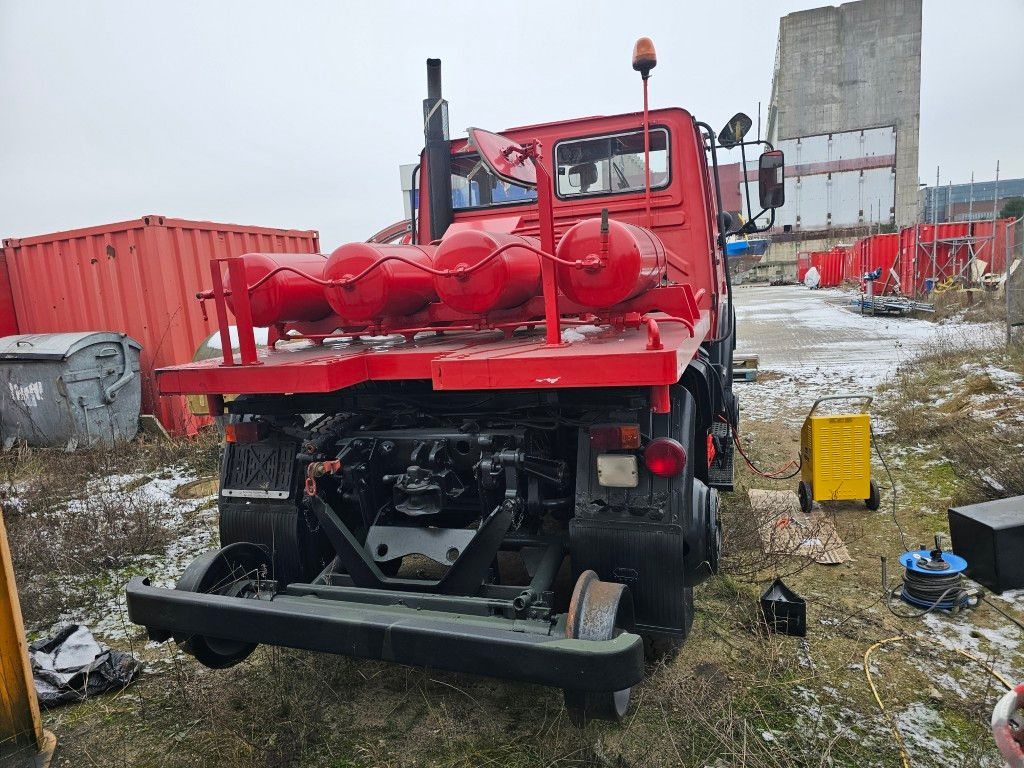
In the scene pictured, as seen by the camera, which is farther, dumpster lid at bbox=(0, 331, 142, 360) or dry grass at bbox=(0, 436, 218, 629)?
dumpster lid at bbox=(0, 331, 142, 360)

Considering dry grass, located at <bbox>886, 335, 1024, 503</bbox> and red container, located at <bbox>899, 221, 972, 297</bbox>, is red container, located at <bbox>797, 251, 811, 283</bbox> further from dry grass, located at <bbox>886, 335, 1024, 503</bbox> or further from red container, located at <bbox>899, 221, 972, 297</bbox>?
dry grass, located at <bbox>886, 335, 1024, 503</bbox>

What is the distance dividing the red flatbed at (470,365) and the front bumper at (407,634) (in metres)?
0.78

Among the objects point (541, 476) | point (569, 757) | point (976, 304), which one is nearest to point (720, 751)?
point (569, 757)

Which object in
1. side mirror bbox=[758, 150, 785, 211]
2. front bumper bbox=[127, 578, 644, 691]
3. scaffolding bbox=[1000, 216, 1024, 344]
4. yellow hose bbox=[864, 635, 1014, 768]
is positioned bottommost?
yellow hose bbox=[864, 635, 1014, 768]

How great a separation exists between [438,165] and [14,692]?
357 centimetres

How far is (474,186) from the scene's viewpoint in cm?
464

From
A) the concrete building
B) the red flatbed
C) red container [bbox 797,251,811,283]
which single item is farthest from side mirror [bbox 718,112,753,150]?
the concrete building

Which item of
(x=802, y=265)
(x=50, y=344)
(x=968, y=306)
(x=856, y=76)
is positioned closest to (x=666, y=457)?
(x=50, y=344)

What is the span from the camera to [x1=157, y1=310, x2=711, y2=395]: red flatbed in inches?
84.0

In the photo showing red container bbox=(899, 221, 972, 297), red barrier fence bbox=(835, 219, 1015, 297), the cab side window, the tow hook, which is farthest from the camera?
red container bbox=(899, 221, 972, 297)

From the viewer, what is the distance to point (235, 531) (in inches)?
116

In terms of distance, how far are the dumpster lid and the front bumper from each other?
5888mm

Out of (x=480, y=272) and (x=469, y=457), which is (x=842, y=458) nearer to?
(x=469, y=457)

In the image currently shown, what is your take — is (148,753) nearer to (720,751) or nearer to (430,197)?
(720,751)
